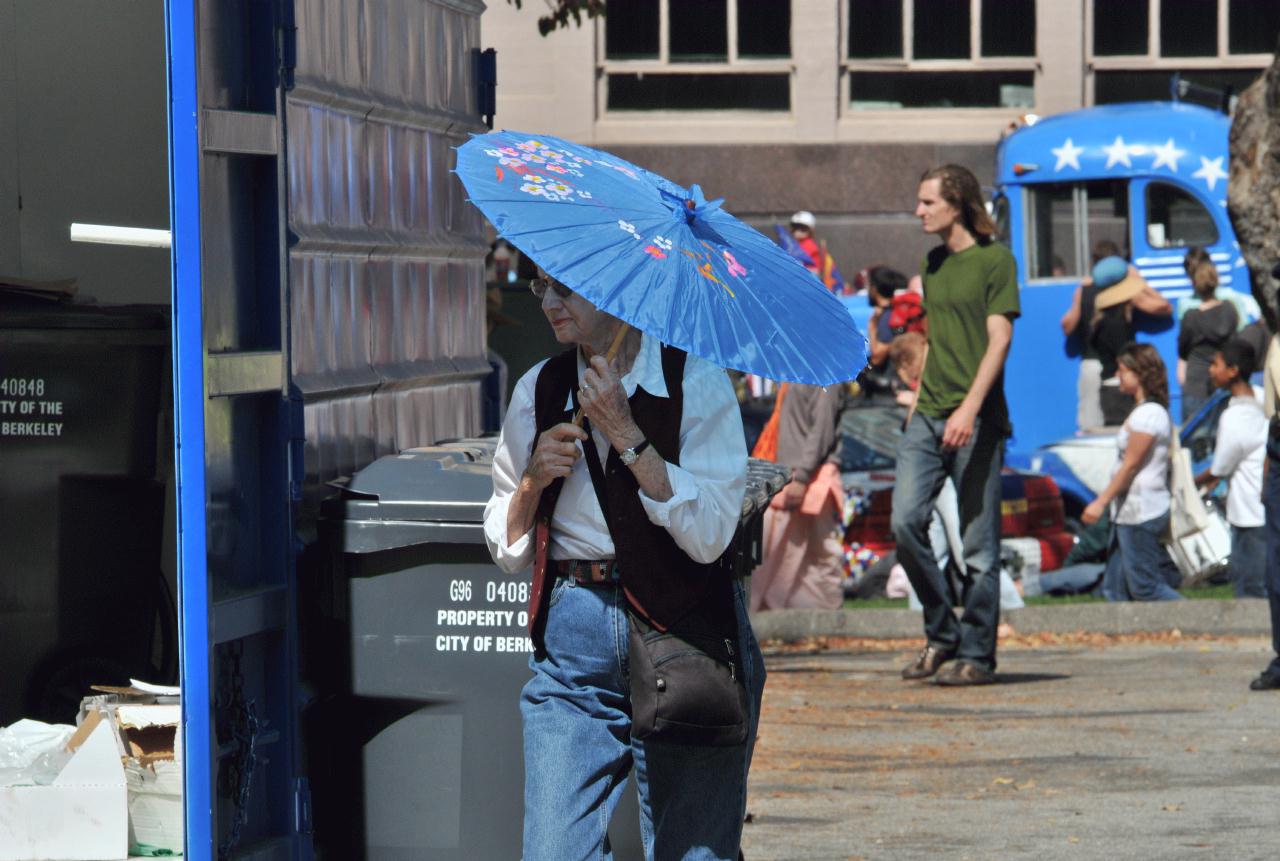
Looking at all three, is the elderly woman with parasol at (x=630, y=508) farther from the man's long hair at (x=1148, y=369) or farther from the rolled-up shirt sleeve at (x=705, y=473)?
the man's long hair at (x=1148, y=369)

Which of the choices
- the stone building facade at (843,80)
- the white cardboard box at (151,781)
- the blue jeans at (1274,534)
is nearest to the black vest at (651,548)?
the white cardboard box at (151,781)

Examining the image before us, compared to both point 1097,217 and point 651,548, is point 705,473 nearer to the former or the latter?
point 651,548

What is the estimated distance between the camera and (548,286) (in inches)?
172

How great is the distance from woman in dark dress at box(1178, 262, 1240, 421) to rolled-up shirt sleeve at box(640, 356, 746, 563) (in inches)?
473

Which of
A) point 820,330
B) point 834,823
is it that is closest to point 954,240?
point 834,823

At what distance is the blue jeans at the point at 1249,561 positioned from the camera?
12641 mm

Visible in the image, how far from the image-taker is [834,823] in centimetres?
709

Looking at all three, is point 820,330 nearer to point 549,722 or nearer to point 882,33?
point 549,722

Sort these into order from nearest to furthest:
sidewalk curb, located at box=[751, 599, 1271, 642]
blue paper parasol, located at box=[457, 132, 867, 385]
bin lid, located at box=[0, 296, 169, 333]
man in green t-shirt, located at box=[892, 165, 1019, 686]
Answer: blue paper parasol, located at box=[457, 132, 867, 385]
bin lid, located at box=[0, 296, 169, 333]
man in green t-shirt, located at box=[892, 165, 1019, 686]
sidewalk curb, located at box=[751, 599, 1271, 642]

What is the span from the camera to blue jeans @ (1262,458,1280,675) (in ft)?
30.0

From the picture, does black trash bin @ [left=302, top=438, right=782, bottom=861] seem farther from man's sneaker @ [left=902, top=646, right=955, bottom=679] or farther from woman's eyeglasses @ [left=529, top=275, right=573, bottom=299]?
man's sneaker @ [left=902, top=646, right=955, bottom=679]

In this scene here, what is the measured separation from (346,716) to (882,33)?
22681 mm

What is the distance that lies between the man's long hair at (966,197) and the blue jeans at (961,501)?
0.84m

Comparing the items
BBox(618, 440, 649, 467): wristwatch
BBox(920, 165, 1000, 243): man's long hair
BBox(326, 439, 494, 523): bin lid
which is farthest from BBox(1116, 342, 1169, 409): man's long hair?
BBox(618, 440, 649, 467): wristwatch
